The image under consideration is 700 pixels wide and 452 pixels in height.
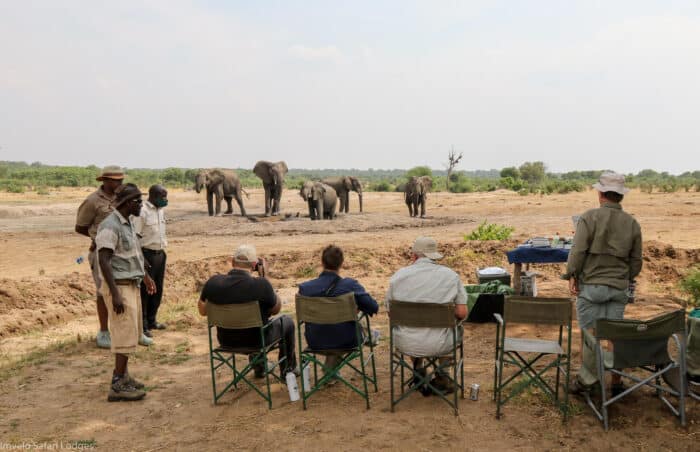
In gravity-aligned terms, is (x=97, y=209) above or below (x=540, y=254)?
above

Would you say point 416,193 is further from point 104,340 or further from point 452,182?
point 452,182

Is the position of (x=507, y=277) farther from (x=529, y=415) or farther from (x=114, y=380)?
(x=114, y=380)

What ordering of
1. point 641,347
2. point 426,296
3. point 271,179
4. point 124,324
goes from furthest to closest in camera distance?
1. point 271,179
2. point 124,324
3. point 426,296
4. point 641,347

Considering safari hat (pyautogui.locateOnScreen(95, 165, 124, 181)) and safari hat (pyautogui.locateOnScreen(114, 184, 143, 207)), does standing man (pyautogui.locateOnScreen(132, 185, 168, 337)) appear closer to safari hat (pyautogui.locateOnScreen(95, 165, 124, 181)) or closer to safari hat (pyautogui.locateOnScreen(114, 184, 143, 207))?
safari hat (pyautogui.locateOnScreen(95, 165, 124, 181))

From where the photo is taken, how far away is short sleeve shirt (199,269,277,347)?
16.3 ft

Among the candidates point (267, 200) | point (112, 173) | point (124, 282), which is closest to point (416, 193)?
point (267, 200)

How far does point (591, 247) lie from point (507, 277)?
11.6 ft

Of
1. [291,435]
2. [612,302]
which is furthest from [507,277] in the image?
[291,435]

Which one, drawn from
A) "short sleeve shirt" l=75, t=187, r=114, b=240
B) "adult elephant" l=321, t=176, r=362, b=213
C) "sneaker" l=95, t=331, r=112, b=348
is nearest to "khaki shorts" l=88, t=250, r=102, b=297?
"short sleeve shirt" l=75, t=187, r=114, b=240

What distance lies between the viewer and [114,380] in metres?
5.36

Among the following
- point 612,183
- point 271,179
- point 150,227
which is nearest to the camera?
point 612,183

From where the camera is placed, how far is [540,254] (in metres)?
7.71

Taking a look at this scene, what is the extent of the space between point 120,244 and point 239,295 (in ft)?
3.97

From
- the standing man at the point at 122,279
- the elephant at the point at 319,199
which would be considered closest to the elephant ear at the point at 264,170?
the elephant at the point at 319,199
